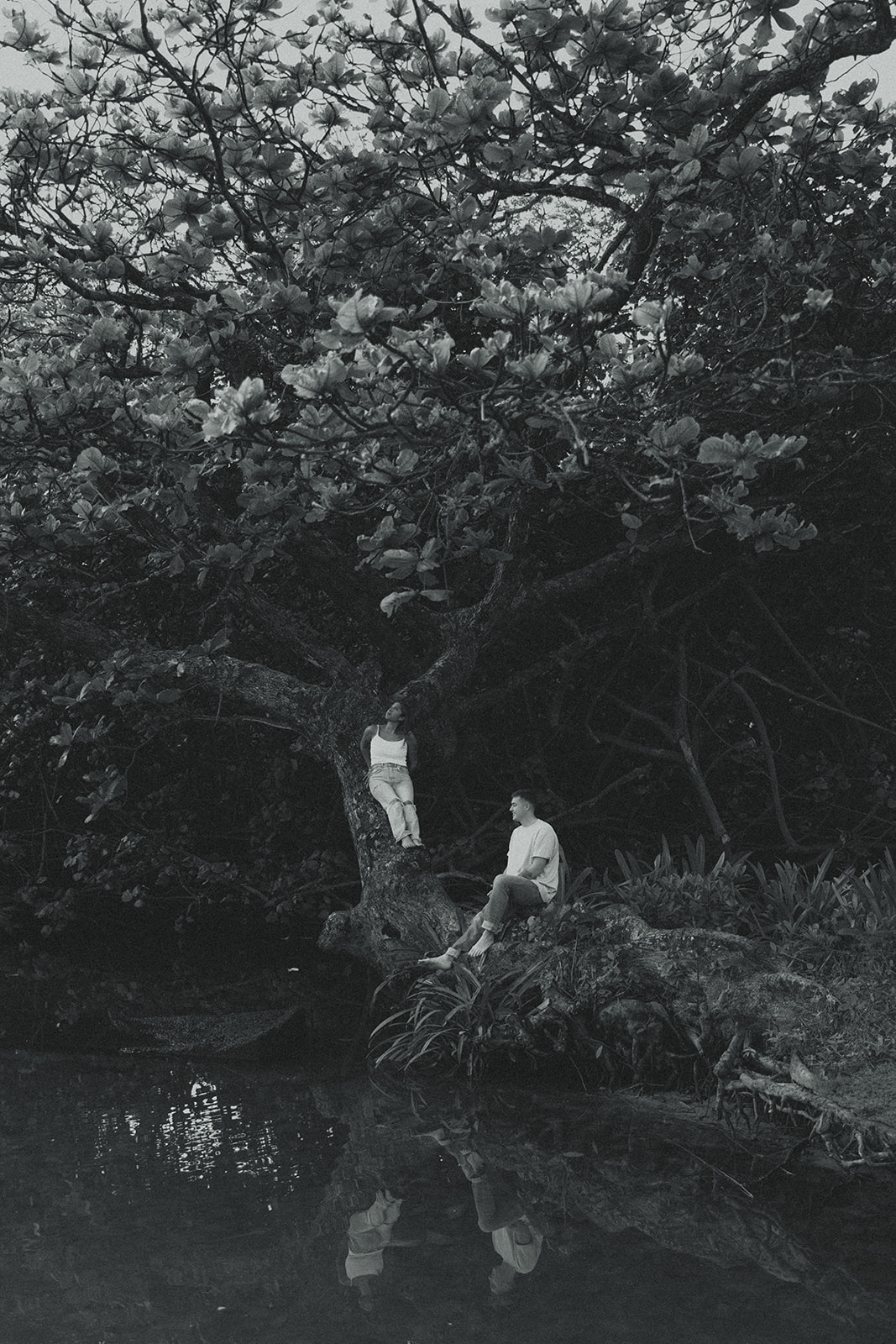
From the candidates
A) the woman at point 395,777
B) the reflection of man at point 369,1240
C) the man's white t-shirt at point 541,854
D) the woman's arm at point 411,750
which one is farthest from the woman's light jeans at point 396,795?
the reflection of man at point 369,1240

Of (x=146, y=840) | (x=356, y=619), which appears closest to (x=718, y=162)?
(x=356, y=619)

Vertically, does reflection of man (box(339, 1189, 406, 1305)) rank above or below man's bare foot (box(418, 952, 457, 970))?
below

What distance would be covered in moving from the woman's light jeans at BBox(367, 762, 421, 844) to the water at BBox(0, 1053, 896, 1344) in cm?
256

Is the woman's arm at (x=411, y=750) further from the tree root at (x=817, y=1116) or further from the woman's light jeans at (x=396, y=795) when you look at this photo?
the tree root at (x=817, y=1116)

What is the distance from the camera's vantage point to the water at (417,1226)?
15.0 feet

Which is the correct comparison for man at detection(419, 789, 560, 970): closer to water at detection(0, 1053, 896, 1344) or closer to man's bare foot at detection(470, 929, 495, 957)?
man's bare foot at detection(470, 929, 495, 957)

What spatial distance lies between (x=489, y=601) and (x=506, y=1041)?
381 centimetres

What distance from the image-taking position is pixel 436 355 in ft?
19.7

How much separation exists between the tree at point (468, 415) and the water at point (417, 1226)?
2.54 m

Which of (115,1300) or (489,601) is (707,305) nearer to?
(489,601)

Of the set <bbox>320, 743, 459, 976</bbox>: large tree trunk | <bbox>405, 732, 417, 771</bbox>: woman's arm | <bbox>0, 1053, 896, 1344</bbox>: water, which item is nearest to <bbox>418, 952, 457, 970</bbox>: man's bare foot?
<bbox>320, 743, 459, 976</bbox>: large tree trunk

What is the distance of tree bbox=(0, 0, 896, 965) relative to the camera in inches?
278

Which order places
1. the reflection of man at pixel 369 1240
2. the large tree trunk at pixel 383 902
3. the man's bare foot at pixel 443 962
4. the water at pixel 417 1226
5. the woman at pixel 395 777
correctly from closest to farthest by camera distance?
the water at pixel 417 1226 → the reflection of man at pixel 369 1240 → the man's bare foot at pixel 443 962 → the large tree trunk at pixel 383 902 → the woman at pixel 395 777

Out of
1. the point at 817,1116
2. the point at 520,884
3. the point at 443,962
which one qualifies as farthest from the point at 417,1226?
the point at 520,884
